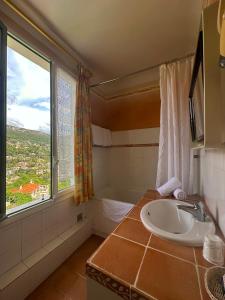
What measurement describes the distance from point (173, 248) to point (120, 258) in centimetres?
26

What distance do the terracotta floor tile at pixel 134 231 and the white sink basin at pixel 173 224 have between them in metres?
0.04

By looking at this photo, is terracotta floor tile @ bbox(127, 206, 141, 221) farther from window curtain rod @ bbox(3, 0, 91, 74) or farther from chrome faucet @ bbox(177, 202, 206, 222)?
window curtain rod @ bbox(3, 0, 91, 74)

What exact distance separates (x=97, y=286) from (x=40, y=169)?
1.19 metres

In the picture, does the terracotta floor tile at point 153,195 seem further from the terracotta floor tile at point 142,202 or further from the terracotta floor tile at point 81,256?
the terracotta floor tile at point 81,256

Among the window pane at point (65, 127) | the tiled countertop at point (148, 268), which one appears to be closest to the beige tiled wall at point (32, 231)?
the window pane at point (65, 127)

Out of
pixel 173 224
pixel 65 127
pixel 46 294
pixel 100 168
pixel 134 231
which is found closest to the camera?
pixel 134 231

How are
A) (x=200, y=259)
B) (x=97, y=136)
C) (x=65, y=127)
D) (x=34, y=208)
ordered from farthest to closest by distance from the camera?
(x=97, y=136), (x=65, y=127), (x=34, y=208), (x=200, y=259)

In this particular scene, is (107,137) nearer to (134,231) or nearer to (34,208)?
(34,208)

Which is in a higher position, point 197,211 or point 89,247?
point 197,211

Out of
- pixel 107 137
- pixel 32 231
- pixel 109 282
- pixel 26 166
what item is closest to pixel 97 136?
pixel 107 137

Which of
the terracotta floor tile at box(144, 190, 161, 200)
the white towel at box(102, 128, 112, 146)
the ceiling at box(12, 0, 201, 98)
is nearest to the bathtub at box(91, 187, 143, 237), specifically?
the terracotta floor tile at box(144, 190, 161, 200)

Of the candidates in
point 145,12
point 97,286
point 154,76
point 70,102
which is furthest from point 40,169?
point 154,76

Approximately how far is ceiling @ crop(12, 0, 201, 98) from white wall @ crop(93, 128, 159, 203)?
3.74 feet

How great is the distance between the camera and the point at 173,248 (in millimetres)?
675
